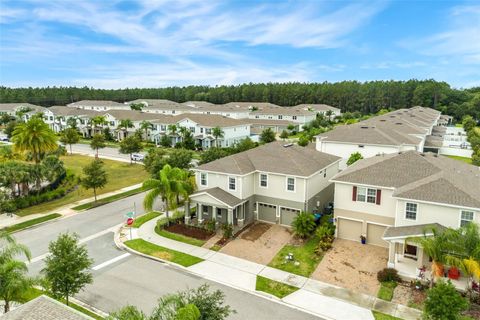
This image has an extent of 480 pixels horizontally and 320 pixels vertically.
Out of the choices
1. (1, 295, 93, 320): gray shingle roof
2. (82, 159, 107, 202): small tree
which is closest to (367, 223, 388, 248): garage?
(1, 295, 93, 320): gray shingle roof

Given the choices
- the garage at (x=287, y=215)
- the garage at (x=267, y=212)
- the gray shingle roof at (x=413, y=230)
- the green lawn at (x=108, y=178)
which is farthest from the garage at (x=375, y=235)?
the green lawn at (x=108, y=178)

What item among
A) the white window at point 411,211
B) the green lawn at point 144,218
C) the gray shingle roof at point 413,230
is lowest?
the green lawn at point 144,218

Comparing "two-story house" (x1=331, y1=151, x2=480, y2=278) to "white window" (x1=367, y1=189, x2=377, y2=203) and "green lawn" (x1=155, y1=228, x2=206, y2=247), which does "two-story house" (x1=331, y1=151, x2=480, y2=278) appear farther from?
"green lawn" (x1=155, y1=228, x2=206, y2=247)

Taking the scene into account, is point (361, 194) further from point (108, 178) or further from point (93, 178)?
point (108, 178)

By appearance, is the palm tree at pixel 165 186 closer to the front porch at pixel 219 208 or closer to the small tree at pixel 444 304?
Answer: the front porch at pixel 219 208

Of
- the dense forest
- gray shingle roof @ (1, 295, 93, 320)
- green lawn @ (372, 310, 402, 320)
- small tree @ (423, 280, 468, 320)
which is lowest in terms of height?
green lawn @ (372, 310, 402, 320)

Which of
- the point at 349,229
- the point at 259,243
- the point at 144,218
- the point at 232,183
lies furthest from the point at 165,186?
the point at 349,229
